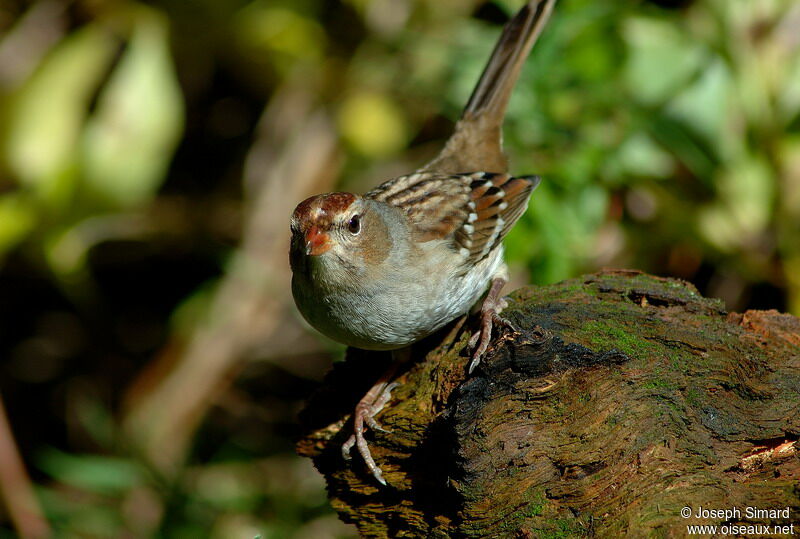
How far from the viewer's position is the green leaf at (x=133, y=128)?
3693mm

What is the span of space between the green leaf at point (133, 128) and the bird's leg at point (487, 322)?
191cm

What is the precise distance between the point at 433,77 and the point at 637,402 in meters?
2.45

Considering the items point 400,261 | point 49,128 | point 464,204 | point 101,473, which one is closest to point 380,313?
point 400,261

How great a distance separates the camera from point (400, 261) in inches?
103

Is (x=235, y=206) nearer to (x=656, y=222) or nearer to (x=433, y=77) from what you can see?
(x=433, y=77)

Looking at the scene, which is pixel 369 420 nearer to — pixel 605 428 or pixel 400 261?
pixel 400 261

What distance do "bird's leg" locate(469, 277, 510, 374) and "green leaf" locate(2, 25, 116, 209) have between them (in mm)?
2127

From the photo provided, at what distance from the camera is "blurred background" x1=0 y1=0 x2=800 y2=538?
3572mm

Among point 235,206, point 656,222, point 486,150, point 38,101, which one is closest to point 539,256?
point 486,150

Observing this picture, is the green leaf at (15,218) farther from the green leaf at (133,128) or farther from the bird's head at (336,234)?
the bird's head at (336,234)

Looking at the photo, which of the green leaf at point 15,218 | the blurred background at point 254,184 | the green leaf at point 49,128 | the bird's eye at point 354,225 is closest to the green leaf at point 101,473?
the blurred background at point 254,184

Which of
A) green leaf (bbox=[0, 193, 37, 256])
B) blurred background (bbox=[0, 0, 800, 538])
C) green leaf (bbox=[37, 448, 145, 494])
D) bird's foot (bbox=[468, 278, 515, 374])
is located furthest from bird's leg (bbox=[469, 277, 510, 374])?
green leaf (bbox=[0, 193, 37, 256])

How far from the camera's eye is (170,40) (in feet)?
13.4

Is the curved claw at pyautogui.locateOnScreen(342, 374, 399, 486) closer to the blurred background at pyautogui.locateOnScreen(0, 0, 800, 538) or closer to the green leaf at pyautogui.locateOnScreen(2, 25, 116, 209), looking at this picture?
the blurred background at pyautogui.locateOnScreen(0, 0, 800, 538)
